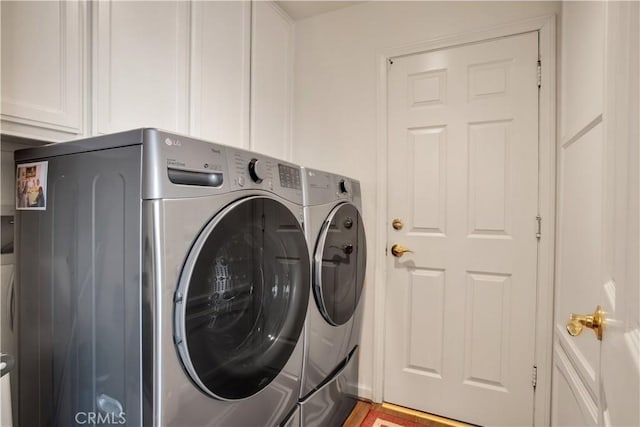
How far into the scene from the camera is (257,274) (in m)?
1.02

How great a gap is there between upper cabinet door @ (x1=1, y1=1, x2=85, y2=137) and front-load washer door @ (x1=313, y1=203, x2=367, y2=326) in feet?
3.19

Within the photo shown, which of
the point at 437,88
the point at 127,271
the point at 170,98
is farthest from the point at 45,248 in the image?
the point at 437,88

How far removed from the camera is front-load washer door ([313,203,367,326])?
1350mm

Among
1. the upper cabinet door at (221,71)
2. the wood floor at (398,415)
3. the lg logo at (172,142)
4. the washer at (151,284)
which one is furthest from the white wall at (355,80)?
the lg logo at (172,142)

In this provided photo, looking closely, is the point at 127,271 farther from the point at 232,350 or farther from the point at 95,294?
the point at 232,350

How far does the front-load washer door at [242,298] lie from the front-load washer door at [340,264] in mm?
134

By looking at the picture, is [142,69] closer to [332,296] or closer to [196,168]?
[196,168]

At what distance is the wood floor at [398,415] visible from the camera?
1.77m

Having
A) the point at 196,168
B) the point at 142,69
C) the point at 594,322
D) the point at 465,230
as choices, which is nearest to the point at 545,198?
the point at 465,230

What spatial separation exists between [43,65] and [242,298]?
916 millimetres

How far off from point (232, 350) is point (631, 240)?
2.99 feet

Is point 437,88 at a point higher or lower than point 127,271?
higher

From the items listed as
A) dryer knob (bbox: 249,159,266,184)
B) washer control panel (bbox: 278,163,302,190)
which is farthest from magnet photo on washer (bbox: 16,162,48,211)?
washer control panel (bbox: 278,163,302,190)

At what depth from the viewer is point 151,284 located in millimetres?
706
